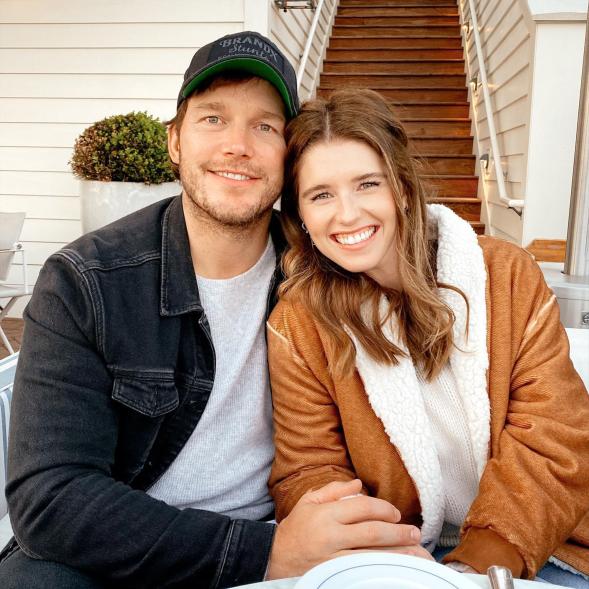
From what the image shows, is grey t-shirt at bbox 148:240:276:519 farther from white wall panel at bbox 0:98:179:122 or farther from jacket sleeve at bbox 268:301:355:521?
white wall panel at bbox 0:98:179:122

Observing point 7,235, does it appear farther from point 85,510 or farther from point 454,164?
point 454,164

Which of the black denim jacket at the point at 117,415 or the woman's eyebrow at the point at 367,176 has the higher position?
the woman's eyebrow at the point at 367,176

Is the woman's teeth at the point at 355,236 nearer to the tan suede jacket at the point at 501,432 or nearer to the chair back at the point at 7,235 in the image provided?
the tan suede jacket at the point at 501,432

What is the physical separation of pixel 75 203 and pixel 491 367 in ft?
14.0

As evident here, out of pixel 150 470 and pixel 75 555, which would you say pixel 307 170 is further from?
pixel 75 555

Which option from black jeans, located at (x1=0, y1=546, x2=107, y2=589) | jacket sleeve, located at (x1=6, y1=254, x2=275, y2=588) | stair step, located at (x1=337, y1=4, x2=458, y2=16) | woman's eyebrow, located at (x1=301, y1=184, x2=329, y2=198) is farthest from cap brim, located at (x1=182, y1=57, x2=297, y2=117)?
stair step, located at (x1=337, y1=4, x2=458, y2=16)

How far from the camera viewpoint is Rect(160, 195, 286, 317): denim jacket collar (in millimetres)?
1350

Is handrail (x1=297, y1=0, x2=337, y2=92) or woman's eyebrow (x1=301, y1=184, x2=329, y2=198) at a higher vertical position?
handrail (x1=297, y1=0, x2=337, y2=92)

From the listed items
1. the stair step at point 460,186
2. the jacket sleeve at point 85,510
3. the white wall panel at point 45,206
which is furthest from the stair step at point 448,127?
the jacket sleeve at point 85,510

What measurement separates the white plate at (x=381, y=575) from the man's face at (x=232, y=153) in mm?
831

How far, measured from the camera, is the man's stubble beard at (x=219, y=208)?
1429 millimetres

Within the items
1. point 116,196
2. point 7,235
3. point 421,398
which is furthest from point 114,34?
point 421,398

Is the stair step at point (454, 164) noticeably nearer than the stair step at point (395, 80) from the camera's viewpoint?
Yes

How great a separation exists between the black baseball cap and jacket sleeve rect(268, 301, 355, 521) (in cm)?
52
